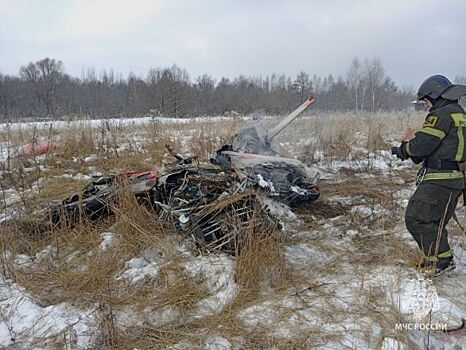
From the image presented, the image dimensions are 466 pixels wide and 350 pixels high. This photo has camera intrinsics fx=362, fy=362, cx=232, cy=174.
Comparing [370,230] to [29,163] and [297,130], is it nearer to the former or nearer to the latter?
[297,130]

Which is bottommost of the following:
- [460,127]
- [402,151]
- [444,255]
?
[444,255]

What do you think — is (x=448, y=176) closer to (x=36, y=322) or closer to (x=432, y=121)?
(x=432, y=121)

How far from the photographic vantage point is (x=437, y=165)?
3082 mm

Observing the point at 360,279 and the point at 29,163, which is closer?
the point at 360,279

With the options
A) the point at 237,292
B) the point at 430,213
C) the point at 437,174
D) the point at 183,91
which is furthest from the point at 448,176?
the point at 183,91

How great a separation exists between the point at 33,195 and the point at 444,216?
16.6ft

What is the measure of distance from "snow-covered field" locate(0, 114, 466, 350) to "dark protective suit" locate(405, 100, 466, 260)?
381 millimetres

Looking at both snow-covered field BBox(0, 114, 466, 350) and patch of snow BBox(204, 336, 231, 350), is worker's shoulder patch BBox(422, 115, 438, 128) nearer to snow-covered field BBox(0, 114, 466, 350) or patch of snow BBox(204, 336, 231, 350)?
snow-covered field BBox(0, 114, 466, 350)

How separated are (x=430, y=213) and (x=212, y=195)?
6.73ft

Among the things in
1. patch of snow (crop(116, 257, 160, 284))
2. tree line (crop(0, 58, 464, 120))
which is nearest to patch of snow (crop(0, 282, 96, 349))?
patch of snow (crop(116, 257, 160, 284))

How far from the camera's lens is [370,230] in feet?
14.1

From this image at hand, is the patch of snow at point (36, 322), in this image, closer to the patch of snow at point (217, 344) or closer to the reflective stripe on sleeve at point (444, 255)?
the patch of snow at point (217, 344)

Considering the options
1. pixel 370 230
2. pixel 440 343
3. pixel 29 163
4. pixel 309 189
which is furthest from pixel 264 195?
pixel 29 163

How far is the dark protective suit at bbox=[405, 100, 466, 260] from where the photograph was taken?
9.82 feet
